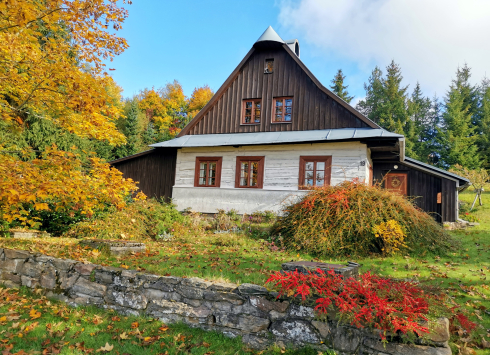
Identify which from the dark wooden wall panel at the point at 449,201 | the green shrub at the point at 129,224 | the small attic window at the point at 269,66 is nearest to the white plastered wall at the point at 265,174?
the green shrub at the point at 129,224

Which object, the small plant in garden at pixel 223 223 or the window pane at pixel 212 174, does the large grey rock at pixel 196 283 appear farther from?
the window pane at pixel 212 174

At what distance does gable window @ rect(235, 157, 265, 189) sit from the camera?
1278 cm

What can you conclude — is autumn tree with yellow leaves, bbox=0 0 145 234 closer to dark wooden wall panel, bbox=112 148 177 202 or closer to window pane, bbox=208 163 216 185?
window pane, bbox=208 163 216 185

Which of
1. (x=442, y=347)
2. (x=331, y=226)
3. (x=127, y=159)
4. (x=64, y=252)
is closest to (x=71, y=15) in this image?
(x=64, y=252)

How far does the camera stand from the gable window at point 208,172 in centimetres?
1348

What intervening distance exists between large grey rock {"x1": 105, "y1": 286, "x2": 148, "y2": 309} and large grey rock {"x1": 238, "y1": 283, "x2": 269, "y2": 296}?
4.93 feet

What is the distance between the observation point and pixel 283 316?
3719 mm

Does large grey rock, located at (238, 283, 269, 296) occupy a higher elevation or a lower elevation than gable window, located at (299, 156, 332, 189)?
lower

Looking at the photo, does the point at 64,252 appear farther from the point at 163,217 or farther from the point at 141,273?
the point at 163,217

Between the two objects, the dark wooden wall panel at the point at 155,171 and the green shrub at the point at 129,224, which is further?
the dark wooden wall panel at the point at 155,171

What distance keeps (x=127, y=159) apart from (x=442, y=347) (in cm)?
1494

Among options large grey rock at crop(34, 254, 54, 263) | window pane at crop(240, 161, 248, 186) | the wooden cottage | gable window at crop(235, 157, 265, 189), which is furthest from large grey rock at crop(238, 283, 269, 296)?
window pane at crop(240, 161, 248, 186)

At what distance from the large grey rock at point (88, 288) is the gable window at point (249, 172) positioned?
831cm

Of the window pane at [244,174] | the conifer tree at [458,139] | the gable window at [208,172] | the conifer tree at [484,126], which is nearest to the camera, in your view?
the window pane at [244,174]
